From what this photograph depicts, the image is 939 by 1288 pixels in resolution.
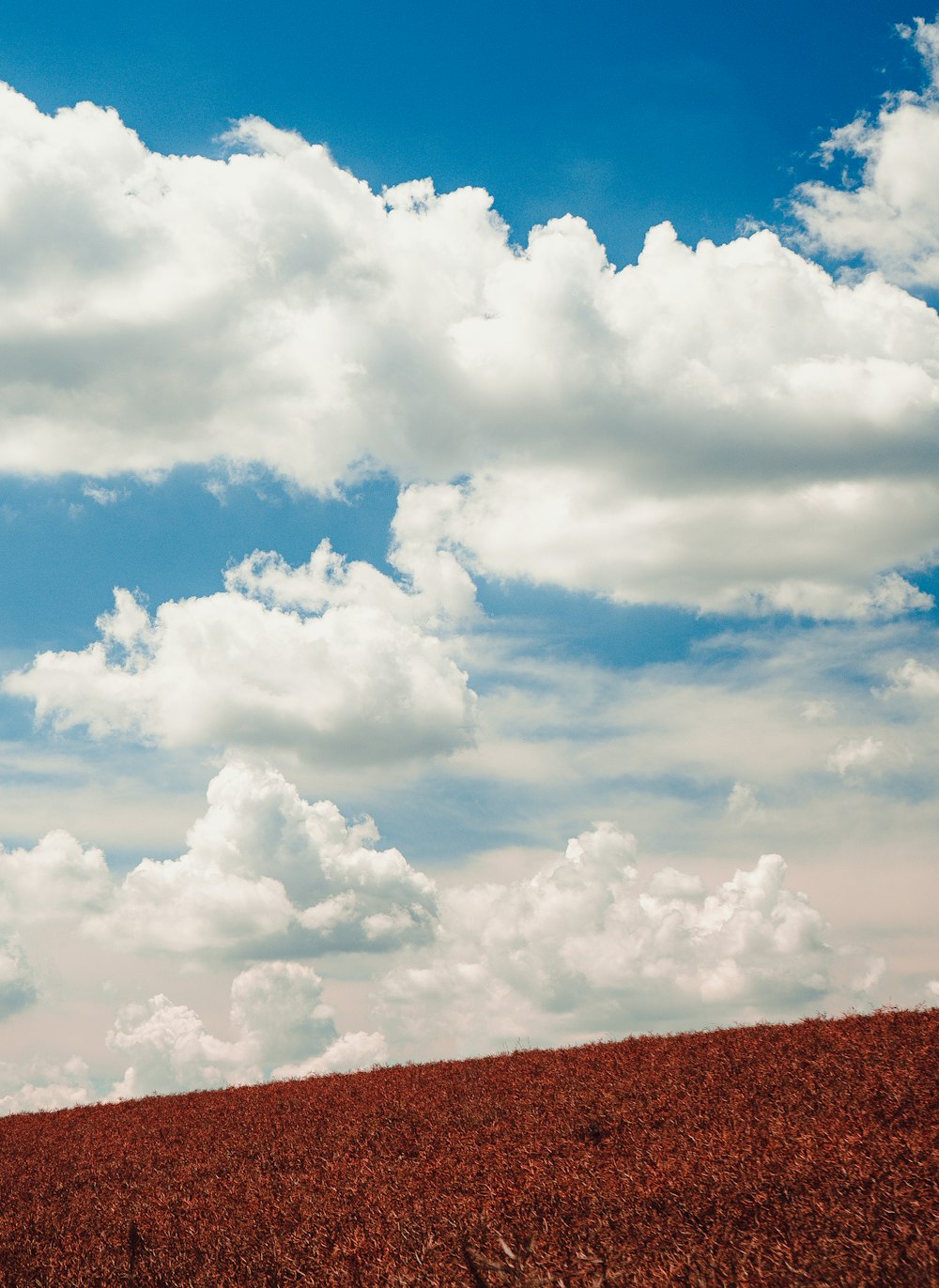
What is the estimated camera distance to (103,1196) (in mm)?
11672

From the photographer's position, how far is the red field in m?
6.30

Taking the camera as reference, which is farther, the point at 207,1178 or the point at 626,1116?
the point at 207,1178

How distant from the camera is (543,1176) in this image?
28.7 feet

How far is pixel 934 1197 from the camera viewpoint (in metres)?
6.63

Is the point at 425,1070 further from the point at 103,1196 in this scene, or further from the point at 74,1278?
the point at 74,1278

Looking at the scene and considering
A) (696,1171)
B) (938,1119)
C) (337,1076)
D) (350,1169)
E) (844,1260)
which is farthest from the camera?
(337,1076)

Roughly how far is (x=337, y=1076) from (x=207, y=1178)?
5750 mm

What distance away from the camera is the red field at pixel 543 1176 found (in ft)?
20.7

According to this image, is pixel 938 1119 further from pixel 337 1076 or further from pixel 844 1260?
pixel 337 1076

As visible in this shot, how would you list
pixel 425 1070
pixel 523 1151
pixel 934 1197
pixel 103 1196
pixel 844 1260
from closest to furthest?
pixel 844 1260, pixel 934 1197, pixel 523 1151, pixel 103 1196, pixel 425 1070

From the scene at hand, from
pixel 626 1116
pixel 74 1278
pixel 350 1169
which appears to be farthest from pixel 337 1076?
pixel 74 1278

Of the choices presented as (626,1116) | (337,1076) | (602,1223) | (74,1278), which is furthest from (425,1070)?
(602,1223)

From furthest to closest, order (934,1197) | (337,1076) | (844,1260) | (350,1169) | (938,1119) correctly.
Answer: (337,1076), (350,1169), (938,1119), (934,1197), (844,1260)

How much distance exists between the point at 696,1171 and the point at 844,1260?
2.64 meters
